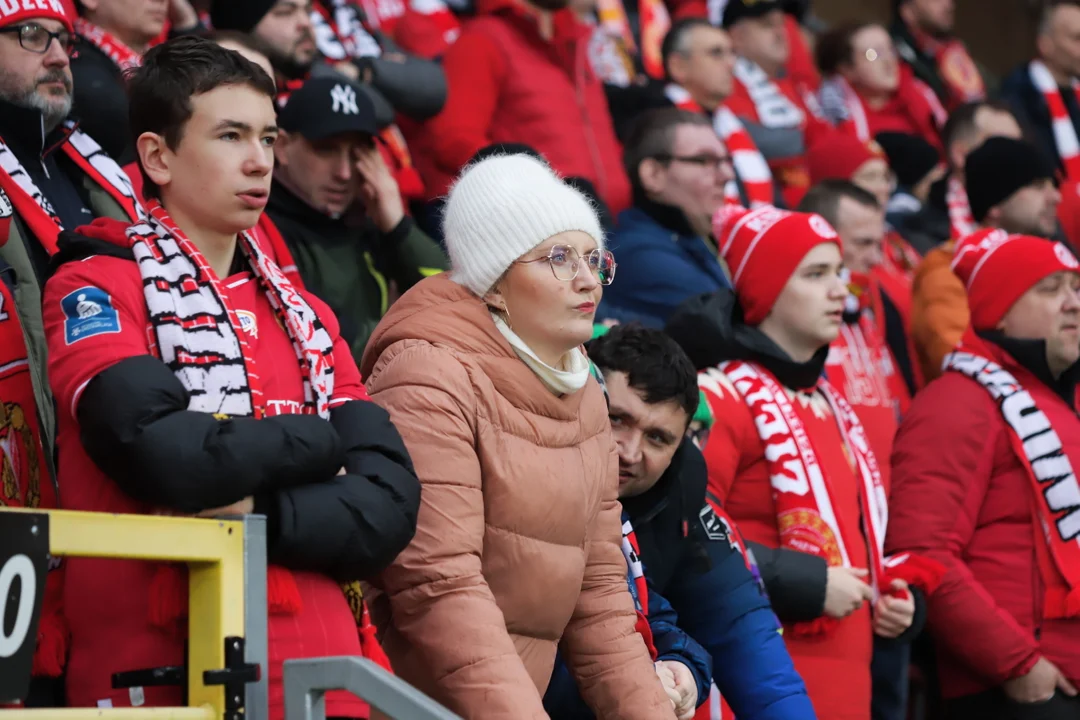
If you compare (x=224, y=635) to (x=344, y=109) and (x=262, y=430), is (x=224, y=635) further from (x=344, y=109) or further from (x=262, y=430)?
(x=344, y=109)

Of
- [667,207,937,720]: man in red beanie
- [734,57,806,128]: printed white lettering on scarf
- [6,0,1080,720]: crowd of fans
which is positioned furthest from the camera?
[734,57,806,128]: printed white lettering on scarf

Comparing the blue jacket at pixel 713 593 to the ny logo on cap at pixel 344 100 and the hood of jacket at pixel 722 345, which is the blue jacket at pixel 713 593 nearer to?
the hood of jacket at pixel 722 345

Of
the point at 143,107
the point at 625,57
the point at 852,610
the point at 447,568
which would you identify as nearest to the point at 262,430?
the point at 447,568

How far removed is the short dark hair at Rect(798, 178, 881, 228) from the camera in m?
6.75

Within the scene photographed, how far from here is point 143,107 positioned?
3059mm

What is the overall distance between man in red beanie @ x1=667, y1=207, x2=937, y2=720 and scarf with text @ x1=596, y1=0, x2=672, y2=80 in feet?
13.0

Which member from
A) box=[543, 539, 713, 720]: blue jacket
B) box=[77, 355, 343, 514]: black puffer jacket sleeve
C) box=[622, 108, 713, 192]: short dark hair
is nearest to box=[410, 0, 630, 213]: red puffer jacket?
box=[622, 108, 713, 192]: short dark hair

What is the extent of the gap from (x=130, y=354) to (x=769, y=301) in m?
2.82

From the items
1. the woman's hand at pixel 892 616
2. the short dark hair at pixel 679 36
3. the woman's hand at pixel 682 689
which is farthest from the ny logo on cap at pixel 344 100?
the short dark hair at pixel 679 36

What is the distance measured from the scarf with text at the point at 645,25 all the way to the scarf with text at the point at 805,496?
14.2 feet

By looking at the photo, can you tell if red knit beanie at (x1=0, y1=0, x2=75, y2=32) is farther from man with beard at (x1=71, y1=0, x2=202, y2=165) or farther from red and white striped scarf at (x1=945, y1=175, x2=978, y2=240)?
red and white striped scarf at (x1=945, y1=175, x2=978, y2=240)

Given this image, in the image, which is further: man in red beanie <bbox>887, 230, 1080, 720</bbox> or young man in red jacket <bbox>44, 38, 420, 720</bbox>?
man in red beanie <bbox>887, 230, 1080, 720</bbox>

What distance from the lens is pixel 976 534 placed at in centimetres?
523

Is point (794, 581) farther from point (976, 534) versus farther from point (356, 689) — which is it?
point (356, 689)
